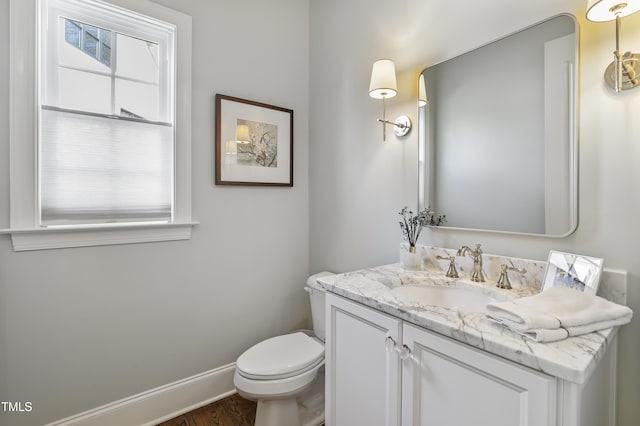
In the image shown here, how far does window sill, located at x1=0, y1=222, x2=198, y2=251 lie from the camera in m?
1.35

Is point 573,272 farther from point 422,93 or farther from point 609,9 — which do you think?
point 422,93

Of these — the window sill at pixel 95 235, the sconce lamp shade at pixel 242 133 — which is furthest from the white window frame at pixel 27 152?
the sconce lamp shade at pixel 242 133

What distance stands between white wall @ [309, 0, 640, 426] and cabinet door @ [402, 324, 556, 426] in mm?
565

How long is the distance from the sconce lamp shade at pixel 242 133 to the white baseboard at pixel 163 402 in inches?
57.4

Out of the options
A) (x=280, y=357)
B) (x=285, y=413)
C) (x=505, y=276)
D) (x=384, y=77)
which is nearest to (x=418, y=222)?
(x=505, y=276)

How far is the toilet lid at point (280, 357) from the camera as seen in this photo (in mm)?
1441

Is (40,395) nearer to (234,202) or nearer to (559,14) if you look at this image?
(234,202)

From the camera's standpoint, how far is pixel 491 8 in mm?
1261

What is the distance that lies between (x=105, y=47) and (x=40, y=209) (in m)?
0.89

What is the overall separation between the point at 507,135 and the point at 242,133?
1.47 m

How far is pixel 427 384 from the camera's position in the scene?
0.91 meters

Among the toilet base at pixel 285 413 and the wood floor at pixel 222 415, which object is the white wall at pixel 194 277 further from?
the toilet base at pixel 285 413

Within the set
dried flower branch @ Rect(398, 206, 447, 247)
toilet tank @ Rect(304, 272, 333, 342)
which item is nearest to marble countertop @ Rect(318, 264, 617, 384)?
dried flower branch @ Rect(398, 206, 447, 247)

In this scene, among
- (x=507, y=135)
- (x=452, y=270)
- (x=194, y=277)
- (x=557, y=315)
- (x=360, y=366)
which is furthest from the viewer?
(x=194, y=277)
